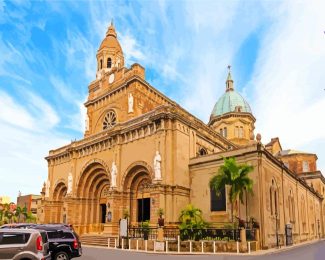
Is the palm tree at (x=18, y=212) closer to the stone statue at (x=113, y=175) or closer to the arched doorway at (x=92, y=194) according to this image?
the arched doorway at (x=92, y=194)

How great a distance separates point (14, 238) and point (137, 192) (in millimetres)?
23687

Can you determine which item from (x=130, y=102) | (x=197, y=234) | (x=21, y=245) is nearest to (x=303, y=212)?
(x=197, y=234)

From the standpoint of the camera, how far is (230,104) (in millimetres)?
57312

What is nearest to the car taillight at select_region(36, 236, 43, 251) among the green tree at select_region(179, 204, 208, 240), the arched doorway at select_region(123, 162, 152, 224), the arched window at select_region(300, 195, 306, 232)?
the green tree at select_region(179, 204, 208, 240)

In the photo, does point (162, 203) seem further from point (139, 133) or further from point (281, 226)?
point (281, 226)

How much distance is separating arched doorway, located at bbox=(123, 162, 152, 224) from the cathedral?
0.10 meters

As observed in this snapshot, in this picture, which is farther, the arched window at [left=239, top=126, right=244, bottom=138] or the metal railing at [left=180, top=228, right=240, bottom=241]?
the arched window at [left=239, top=126, right=244, bottom=138]

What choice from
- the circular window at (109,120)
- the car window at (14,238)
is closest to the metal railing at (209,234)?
the car window at (14,238)

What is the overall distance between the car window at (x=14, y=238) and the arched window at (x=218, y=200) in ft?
68.5

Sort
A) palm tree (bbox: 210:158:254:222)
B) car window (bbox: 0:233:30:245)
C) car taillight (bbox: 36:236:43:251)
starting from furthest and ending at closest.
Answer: palm tree (bbox: 210:158:254:222) < car window (bbox: 0:233:30:245) < car taillight (bbox: 36:236:43:251)

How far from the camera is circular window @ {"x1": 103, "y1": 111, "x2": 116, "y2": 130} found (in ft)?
142

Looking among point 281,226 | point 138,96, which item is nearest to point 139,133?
point 138,96

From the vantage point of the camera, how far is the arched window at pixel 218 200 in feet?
98.3

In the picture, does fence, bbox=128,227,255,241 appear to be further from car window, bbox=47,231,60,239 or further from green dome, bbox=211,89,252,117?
green dome, bbox=211,89,252,117
